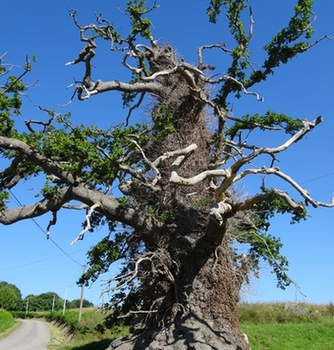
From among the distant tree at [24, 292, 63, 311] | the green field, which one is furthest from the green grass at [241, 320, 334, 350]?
the distant tree at [24, 292, 63, 311]

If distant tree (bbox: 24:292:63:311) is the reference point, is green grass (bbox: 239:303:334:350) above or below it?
below

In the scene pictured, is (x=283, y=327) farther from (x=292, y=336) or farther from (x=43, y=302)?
(x=43, y=302)

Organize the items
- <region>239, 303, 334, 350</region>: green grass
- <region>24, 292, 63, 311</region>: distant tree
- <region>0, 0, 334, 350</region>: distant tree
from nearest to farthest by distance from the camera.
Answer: <region>0, 0, 334, 350</region>: distant tree → <region>239, 303, 334, 350</region>: green grass → <region>24, 292, 63, 311</region>: distant tree

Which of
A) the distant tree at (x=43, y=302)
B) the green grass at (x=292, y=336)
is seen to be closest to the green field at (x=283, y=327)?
the green grass at (x=292, y=336)

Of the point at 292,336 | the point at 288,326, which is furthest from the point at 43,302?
the point at 292,336

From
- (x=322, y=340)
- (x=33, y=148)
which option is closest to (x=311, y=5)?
(x=33, y=148)

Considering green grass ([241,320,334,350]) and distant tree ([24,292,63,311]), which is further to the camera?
distant tree ([24,292,63,311])

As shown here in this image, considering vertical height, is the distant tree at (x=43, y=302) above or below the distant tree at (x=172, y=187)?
above

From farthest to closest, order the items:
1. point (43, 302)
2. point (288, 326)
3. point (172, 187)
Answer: point (43, 302) → point (288, 326) → point (172, 187)

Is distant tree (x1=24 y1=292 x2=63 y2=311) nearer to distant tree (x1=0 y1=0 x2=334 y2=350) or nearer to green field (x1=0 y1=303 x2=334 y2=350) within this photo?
green field (x1=0 y1=303 x2=334 y2=350)

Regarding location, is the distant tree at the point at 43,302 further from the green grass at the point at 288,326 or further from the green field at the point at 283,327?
the green grass at the point at 288,326

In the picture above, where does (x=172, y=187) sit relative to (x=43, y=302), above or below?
below

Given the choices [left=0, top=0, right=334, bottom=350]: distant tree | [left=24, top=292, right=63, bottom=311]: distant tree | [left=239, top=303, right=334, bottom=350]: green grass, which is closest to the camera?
[left=0, top=0, right=334, bottom=350]: distant tree

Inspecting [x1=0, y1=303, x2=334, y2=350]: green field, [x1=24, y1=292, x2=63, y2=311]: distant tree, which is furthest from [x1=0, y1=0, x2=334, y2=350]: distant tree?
[x1=24, y1=292, x2=63, y2=311]: distant tree
